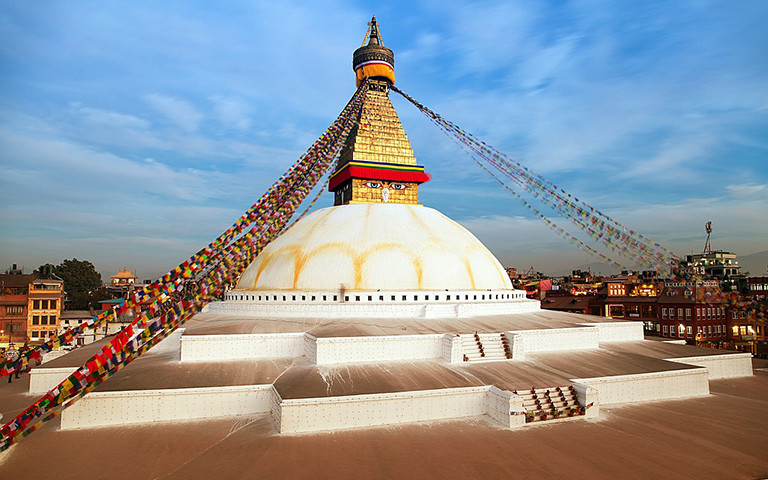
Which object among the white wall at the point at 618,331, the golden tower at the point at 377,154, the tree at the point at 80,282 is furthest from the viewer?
the tree at the point at 80,282

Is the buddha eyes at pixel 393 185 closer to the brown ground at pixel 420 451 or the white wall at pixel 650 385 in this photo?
the white wall at pixel 650 385

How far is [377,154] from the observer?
18.8 m

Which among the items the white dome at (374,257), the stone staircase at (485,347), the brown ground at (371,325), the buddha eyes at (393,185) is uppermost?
the buddha eyes at (393,185)

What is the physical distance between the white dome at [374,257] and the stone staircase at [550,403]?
6.35 metres

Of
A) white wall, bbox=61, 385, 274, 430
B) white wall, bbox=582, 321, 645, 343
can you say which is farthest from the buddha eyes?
white wall, bbox=61, 385, 274, 430

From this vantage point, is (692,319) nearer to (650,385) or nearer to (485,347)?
(650,385)

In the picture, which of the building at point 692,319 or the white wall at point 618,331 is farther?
the building at point 692,319

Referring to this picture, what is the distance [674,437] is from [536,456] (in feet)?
9.18

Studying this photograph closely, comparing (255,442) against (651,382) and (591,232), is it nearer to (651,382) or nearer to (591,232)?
(651,382)

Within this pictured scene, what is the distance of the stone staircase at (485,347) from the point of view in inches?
Result: 458

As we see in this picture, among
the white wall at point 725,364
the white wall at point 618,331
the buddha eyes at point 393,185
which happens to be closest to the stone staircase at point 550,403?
the white wall at point 725,364

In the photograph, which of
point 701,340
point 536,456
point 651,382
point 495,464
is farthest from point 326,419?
point 701,340

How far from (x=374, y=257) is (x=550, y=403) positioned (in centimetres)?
780

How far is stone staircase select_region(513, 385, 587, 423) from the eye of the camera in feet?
29.6
